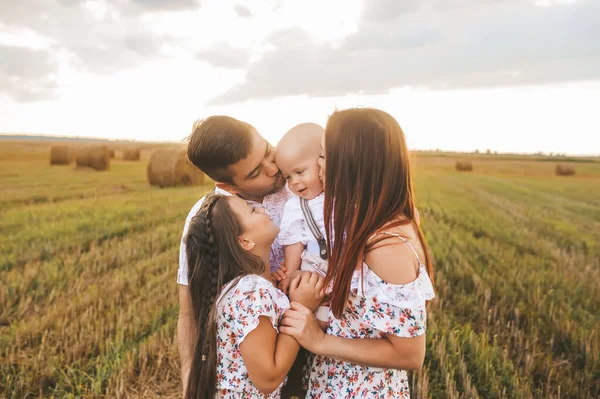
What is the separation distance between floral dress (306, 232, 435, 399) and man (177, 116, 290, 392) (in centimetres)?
64

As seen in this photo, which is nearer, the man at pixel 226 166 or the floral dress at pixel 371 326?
the floral dress at pixel 371 326

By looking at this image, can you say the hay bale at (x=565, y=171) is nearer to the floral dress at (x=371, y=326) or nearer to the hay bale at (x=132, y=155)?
the hay bale at (x=132, y=155)

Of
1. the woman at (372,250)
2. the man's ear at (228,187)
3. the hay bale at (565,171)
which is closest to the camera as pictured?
the woman at (372,250)

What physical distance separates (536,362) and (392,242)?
2538 mm

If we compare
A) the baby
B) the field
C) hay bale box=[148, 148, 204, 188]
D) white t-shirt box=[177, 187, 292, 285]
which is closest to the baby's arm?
the baby

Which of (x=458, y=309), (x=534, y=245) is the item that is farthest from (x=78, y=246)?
(x=534, y=245)

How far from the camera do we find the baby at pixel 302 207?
7.27 ft

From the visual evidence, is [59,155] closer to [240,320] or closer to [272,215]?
[272,215]

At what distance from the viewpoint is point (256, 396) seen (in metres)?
2.02

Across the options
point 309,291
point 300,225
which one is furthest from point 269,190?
point 309,291

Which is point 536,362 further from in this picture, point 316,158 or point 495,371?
point 316,158

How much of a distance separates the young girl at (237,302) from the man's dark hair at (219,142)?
13.9 inches

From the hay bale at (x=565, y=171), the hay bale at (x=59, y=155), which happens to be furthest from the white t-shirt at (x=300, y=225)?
the hay bale at (x=565, y=171)

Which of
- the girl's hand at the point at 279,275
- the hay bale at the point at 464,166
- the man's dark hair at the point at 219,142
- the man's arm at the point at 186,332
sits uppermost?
the man's dark hair at the point at 219,142
